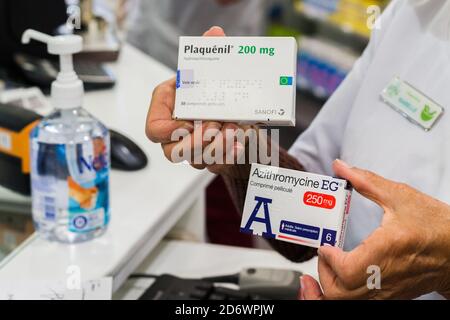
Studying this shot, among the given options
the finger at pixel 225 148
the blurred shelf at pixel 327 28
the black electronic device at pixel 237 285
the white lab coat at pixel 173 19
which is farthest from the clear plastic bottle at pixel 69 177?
the blurred shelf at pixel 327 28

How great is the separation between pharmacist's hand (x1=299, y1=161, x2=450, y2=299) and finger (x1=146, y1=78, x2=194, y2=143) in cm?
15

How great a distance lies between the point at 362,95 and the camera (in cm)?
81

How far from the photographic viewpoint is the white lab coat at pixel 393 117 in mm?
712

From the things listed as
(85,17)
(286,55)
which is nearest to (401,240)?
(286,55)

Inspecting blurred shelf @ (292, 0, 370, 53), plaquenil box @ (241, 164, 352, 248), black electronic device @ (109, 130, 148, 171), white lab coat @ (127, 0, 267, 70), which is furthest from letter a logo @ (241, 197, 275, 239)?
blurred shelf @ (292, 0, 370, 53)

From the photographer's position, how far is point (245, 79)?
564 millimetres

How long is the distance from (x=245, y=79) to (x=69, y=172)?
0.31 m

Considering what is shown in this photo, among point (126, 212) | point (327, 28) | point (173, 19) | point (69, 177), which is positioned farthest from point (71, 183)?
point (327, 28)

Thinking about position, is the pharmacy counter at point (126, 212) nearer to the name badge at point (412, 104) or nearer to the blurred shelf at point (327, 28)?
the name badge at point (412, 104)

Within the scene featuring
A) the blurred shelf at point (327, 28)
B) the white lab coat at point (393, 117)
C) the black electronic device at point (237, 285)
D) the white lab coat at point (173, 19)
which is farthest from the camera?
the blurred shelf at point (327, 28)

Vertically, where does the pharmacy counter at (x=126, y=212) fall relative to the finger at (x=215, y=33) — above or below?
below

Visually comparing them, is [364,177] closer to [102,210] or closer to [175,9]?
[102,210]

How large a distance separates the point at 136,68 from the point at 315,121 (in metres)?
0.63

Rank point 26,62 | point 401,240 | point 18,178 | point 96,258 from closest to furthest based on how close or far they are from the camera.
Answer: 1. point 401,240
2. point 96,258
3. point 18,178
4. point 26,62
